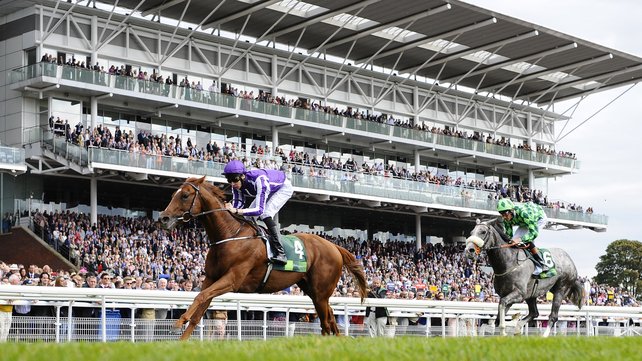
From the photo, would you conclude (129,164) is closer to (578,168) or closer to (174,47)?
(174,47)

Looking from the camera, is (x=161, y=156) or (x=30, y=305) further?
(x=161, y=156)

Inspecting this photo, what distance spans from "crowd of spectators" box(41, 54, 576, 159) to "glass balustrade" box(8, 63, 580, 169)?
15cm

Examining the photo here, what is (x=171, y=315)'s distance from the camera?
15.0 meters

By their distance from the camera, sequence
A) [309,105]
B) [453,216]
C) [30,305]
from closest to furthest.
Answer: [30,305] → [309,105] → [453,216]

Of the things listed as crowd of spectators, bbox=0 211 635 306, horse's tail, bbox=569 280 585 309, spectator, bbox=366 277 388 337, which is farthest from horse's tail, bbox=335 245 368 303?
crowd of spectators, bbox=0 211 635 306

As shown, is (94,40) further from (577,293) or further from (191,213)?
(191,213)

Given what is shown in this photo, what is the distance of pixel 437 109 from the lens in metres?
49.4

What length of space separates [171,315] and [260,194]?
11.2 ft

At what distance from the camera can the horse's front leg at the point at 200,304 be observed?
10.8 m

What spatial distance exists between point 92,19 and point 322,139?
11617 millimetres

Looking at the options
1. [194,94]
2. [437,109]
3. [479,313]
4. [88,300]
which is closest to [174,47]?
[194,94]

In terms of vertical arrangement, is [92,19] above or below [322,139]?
above

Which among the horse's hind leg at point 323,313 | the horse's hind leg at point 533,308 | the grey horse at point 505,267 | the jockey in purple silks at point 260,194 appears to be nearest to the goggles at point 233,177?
the jockey in purple silks at point 260,194

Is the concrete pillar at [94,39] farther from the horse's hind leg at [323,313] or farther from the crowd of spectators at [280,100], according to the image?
the horse's hind leg at [323,313]
